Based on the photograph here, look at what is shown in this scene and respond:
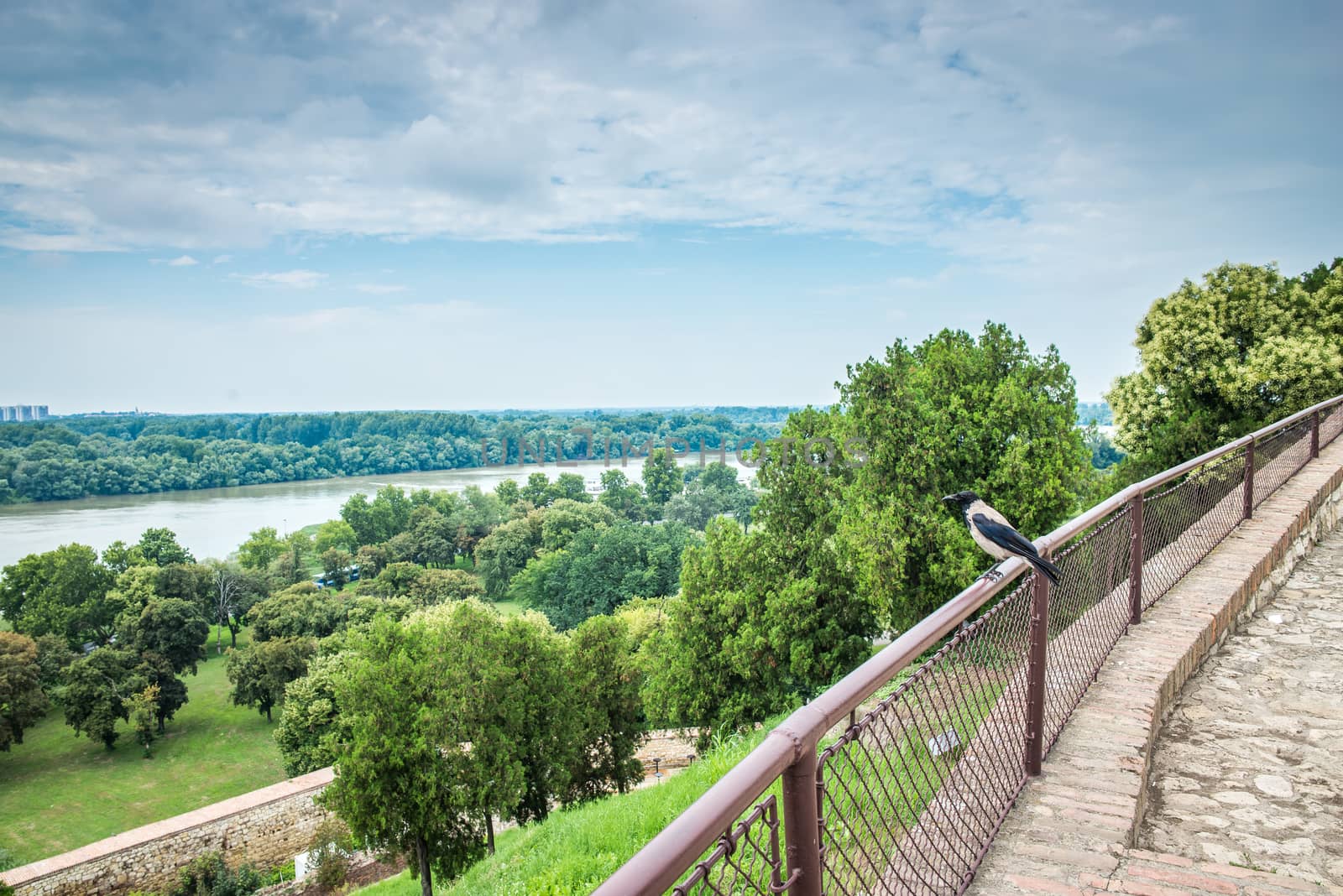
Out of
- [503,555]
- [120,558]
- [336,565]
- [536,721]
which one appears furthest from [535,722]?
[120,558]

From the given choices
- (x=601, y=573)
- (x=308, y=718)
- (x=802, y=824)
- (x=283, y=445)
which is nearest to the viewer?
(x=802, y=824)

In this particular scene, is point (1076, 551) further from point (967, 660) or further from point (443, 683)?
point (443, 683)

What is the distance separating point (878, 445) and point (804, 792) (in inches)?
523

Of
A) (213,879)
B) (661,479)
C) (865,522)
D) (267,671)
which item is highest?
(865,522)

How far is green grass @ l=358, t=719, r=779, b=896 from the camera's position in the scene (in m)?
7.93

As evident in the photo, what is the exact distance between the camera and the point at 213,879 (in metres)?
17.5

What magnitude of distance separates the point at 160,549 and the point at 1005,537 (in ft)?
195

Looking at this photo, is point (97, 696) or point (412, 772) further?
point (97, 696)

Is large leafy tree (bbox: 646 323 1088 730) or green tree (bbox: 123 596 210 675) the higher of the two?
large leafy tree (bbox: 646 323 1088 730)

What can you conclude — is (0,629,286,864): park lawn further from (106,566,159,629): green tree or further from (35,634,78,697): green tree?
(106,566,159,629): green tree

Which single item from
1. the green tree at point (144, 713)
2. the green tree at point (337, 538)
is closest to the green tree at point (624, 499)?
the green tree at point (337, 538)

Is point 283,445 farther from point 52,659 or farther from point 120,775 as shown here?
point 120,775

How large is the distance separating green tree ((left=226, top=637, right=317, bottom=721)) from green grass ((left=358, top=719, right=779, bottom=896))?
23235mm

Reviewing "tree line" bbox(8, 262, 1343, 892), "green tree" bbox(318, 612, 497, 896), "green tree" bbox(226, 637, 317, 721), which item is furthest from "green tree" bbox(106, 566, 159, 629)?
"green tree" bbox(318, 612, 497, 896)
